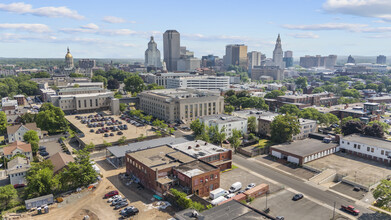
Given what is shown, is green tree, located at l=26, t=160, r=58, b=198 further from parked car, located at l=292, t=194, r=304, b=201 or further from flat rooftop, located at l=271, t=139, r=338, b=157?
flat rooftop, located at l=271, t=139, r=338, b=157

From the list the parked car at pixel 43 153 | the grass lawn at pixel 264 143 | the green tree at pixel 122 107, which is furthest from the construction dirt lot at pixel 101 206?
the green tree at pixel 122 107

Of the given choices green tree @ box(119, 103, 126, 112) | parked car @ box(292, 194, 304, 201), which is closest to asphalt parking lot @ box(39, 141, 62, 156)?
green tree @ box(119, 103, 126, 112)

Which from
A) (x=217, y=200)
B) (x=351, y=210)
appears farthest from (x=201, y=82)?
(x=351, y=210)

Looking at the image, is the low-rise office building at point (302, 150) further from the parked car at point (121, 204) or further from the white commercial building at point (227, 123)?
the parked car at point (121, 204)

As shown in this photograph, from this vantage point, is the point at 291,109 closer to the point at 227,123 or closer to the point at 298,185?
the point at 227,123

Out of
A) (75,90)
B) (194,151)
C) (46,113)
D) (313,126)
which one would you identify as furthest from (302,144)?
(75,90)
